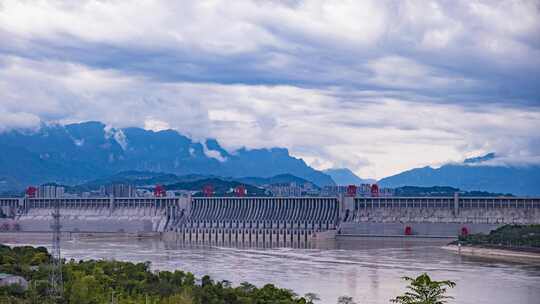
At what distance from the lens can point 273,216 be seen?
316 ft

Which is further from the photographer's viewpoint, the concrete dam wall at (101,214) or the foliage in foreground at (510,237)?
the concrete dam wall at (101,214)

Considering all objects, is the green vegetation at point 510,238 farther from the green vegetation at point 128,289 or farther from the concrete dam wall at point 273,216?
the green vegetation at point 128,289

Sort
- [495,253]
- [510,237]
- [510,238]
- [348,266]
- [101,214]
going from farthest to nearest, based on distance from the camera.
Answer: [101,214], [510,237], [510,238], [495,253], [348,266]

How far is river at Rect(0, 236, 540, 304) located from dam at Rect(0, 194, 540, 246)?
307 centimetres

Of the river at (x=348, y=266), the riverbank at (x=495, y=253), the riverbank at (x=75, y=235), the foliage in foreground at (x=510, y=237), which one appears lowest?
the river at (x=348, y=266)

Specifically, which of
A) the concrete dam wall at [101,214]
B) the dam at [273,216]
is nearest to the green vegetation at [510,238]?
the dam at [273,216]

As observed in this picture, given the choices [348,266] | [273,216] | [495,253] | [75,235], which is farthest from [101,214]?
[348,266]

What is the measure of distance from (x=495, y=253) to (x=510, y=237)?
2719 mm

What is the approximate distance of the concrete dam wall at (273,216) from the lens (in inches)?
3344

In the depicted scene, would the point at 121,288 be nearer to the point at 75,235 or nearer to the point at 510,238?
the point at 510,238

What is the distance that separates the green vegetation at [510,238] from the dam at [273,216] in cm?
654

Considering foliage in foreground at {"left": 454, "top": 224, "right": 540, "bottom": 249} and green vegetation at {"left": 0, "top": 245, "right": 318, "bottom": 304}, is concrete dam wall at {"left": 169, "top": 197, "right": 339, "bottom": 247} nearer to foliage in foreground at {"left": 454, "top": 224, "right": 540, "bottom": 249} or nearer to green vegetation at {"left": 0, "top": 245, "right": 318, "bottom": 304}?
foliage in foreground at {"left": 454, "top": 224, "right": 540, "bottom": 249}

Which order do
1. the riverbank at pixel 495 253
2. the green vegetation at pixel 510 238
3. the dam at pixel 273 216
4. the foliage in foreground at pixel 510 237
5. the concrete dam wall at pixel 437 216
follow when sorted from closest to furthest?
the riverbank at pixel 495 253 < the green vegetation at pixel 510 238 < the foliage in foreground at pixel 510 237 < the concrete dam wall at pixel 437 216 < the dam at pixel 273 216

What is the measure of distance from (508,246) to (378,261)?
1143 cm
